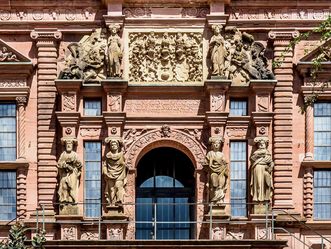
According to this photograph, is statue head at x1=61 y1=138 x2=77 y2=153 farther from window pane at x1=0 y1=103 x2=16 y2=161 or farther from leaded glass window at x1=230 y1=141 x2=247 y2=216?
leaded glass window at x1=230 y1=141 x2=247 y2=216

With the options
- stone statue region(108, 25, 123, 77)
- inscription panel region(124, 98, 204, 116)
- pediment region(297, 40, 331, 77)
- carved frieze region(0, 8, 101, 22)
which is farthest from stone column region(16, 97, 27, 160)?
pediment region(297, 40, 331, 77)

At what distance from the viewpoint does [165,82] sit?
169ft

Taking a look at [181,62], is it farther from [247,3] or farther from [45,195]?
[45,195]

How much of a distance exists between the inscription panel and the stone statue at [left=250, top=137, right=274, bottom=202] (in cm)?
232

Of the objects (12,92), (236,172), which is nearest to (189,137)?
(236,172)

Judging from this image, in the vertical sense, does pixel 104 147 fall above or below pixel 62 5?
below

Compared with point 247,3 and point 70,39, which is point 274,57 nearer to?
point 247,3

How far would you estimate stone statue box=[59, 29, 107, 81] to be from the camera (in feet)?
169

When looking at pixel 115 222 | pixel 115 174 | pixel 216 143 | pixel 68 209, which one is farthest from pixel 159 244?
pixel 216 143

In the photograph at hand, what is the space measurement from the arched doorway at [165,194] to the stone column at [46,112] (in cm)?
290

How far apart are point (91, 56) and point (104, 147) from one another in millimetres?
2932

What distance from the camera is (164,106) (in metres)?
51.7

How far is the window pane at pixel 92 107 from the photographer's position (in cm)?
5153

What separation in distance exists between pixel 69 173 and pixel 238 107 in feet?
19.0
